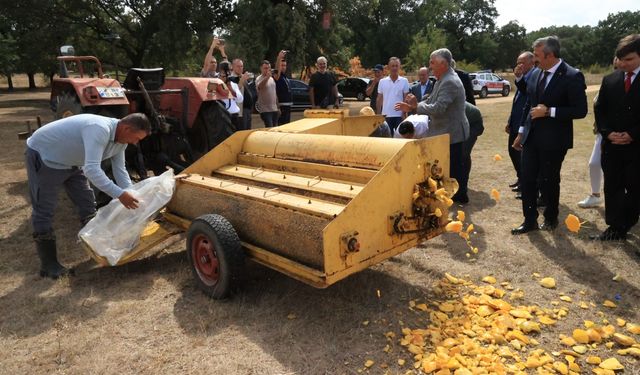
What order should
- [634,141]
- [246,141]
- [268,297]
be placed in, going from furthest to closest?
[246,141] < [634,141] < [268,297]

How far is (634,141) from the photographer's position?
3.82m

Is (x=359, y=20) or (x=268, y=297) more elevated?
(x=359, y=20)

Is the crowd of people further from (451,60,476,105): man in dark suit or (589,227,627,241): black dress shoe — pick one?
(589,227,627,241): black dress shoe

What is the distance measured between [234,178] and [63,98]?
98.6 inches

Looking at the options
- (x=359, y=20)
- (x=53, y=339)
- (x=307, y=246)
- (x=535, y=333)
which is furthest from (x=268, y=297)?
(x=359, y=20)

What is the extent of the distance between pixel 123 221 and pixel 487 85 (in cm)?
2461

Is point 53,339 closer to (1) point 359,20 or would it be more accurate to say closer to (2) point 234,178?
(2) point 234,178

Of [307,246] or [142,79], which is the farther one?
[142,79]

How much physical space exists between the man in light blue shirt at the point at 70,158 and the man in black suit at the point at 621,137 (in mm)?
3832

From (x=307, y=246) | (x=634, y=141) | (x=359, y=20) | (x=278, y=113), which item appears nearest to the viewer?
(x=307, y=246)

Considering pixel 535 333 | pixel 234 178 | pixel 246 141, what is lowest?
pixel 535 333

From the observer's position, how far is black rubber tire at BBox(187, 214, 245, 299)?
9.84 ft

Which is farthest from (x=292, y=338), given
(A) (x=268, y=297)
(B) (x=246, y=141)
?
(B) (x=246, y=141)

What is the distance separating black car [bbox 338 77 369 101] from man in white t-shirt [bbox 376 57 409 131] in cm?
1710
